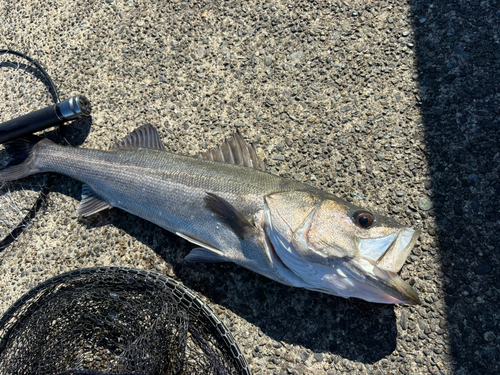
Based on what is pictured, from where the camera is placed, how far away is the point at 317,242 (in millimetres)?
2053

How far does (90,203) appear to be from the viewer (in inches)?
115

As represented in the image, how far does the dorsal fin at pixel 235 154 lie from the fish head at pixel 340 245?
547mm

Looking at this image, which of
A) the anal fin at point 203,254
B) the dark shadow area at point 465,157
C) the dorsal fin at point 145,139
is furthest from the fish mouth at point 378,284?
the dorsal fin at point 145,139

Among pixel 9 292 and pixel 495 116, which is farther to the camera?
pixel 9 292

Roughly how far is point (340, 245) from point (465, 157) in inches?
56.9

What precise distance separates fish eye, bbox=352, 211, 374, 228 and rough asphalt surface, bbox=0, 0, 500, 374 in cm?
65

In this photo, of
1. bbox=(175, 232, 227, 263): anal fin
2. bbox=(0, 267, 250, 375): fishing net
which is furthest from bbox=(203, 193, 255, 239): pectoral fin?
bbox=(0, 267, 250, 375): fishing net

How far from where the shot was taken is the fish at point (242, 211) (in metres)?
1.98

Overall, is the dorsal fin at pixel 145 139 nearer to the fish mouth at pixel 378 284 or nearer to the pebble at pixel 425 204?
the fish mouth at pixel 378 284

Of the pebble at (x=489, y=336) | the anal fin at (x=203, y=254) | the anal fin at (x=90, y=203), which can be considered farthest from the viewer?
the anal fin at (x=90, y=203)

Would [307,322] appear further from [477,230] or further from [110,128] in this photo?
[110,128]

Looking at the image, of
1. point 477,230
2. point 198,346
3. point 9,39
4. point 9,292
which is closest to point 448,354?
point 477,230

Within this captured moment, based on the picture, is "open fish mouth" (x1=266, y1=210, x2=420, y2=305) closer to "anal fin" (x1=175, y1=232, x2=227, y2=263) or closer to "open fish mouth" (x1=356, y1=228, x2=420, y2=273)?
"open fish mouth" (x1=356, y1=228, x2=420, y2=273)

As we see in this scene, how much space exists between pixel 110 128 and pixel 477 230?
11.5ft
